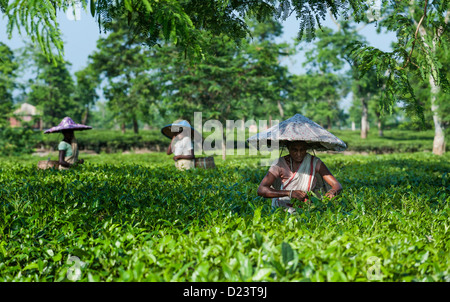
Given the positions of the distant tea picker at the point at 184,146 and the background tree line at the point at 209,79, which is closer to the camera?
the distant tea picker at the point at 184,146

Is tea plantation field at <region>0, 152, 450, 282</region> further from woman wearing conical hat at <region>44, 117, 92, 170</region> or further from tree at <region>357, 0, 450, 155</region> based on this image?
woman wearing conical hat at <region>44, 117, 92, 170</region>

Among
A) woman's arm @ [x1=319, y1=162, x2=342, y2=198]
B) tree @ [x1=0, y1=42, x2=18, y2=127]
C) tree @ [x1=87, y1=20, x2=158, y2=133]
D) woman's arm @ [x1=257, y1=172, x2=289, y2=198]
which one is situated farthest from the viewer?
tree @ [x1=87, y1=20, x2=158, y2=133]

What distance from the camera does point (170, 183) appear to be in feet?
20.7

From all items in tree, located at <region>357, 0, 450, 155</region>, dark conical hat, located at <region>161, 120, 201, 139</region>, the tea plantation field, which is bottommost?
the tea plantation field

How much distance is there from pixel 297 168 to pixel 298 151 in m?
0.21

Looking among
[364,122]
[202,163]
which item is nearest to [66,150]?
[202,163]

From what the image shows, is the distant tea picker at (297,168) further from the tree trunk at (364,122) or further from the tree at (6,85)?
the tree trunk at (364,122)

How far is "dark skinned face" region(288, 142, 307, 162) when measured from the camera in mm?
4500

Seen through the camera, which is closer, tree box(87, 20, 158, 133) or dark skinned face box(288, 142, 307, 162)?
dark skinned face box(288, 142, 307, 162)

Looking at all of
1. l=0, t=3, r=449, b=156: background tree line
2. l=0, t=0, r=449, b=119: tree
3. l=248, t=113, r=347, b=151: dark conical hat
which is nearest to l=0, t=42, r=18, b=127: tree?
l=0, t=3, r=449, b=156: background tree line

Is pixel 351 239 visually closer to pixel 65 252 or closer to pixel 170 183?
pixel 65 252

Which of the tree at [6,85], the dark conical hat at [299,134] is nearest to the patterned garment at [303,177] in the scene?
the dark conical hat at [299,134]

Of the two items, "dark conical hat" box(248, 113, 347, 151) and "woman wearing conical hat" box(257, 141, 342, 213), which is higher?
"dark conical hat" box(248, 113, 347, 151)

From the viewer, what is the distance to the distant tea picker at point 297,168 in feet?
14.2
